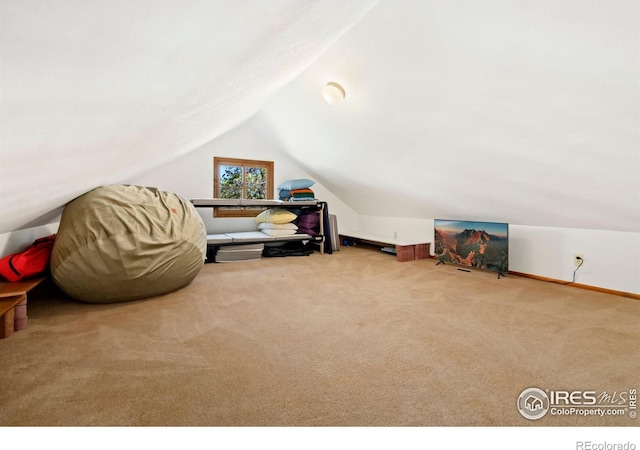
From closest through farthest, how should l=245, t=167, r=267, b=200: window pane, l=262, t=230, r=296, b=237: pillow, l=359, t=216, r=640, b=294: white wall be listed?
l=359, t=216, r=640, b=294: white wall, l=262, t=230, r=296, b=237: pillow, l=245, t=167, r=267, b=200: window pane

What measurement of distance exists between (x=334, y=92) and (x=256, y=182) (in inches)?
105

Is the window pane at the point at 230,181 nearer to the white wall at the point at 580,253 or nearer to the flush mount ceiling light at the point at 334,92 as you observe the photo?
the flush mount ceiling light at the point at 334,92

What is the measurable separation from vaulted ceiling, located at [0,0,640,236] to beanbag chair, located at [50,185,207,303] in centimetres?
23

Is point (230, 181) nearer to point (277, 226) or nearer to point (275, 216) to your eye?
point (275, 216)

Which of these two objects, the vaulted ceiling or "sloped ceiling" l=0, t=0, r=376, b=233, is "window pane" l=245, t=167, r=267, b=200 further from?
"sloped ceiling" l=0, t=0, r=376, b=233

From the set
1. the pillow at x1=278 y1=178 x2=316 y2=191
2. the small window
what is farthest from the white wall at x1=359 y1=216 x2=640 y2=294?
Answer: the small window

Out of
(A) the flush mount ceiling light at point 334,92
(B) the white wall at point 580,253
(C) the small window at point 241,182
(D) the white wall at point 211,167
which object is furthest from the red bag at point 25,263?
(B) the white wall at point 580,253

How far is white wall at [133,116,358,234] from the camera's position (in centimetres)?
439

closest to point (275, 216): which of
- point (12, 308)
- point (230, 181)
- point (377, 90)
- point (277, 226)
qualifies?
point (277, 226)

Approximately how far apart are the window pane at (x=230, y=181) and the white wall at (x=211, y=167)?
201 millimetres

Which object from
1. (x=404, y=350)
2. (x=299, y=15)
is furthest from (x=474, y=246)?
(x=299, y=15)

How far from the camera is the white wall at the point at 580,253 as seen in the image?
2637mm

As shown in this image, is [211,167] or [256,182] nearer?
[211,167]

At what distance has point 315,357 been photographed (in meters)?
1.55
